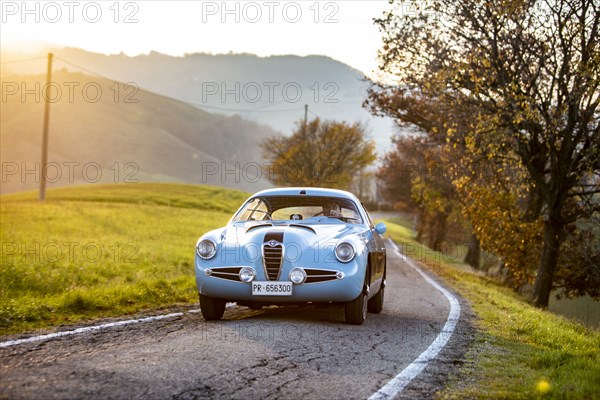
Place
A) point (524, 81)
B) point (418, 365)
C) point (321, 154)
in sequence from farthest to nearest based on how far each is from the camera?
point (321, 154) → point (524, 81) → point (418, 365)

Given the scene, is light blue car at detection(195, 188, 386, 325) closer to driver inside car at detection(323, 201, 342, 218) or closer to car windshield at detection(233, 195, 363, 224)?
car windshield at detection(233, 195, 363, 224)

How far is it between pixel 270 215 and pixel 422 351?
3499mm

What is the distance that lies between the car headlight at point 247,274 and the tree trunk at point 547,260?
1250cm

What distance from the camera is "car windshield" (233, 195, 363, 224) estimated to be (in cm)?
952

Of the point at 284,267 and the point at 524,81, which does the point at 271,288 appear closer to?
the point at 284,267

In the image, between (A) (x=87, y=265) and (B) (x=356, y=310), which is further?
(A) (x=87, y=265)

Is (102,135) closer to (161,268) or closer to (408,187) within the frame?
(408,187)

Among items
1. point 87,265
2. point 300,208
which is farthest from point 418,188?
point 300,208

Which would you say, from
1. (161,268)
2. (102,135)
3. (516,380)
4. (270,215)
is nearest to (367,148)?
(161,268)

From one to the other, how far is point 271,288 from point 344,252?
3.12 feet

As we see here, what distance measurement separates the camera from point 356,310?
26.8 feet

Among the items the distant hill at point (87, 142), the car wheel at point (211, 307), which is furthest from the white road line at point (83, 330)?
the distant hill at point (87, 142)

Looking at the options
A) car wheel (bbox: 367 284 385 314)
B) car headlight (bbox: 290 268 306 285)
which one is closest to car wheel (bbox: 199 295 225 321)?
car headlight (bbox: 290 268 306 285)

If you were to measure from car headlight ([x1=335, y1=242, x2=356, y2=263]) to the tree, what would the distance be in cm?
874
